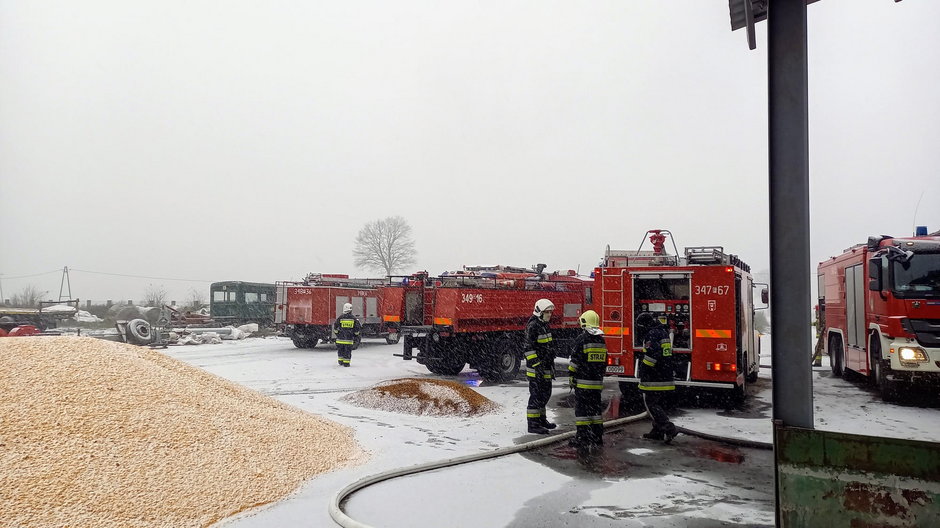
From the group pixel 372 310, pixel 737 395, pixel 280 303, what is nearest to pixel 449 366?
pixel 737 395

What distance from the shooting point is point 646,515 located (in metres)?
4.69

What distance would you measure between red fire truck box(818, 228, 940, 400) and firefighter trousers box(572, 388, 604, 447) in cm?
582

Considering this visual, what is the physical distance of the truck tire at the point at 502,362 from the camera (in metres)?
13.4

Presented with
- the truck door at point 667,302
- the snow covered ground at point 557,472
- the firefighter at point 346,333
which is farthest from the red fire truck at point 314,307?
the truck door at point 667,302

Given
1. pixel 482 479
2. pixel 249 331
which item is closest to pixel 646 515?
pixel 482 479

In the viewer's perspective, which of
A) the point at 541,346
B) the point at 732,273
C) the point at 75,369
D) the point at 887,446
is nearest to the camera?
the point at 887,446

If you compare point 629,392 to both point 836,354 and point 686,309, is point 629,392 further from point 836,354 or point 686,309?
point 836,354

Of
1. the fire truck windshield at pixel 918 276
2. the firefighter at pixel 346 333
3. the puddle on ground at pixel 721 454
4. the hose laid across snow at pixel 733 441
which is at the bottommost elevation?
the puddle on ground at pixel 721 454

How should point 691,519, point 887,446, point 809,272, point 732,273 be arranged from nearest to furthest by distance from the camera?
point 887,446 < point 809,272 < point 691,519 < point 732,273

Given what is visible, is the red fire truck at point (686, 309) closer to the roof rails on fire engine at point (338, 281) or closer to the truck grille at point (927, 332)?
the truck grille at point (927, 332)

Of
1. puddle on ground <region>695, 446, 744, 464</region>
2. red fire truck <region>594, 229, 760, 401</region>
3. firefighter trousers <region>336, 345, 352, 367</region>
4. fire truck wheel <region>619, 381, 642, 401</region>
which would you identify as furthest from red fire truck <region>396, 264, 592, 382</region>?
puddle on ground <region>695, 446, 744, 464</region>

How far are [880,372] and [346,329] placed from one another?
422 inches

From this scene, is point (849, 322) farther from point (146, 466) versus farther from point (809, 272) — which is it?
point (146, 466)

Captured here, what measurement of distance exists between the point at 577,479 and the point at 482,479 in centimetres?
90
